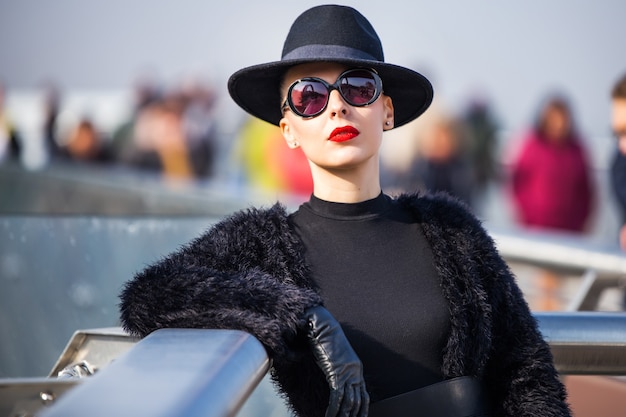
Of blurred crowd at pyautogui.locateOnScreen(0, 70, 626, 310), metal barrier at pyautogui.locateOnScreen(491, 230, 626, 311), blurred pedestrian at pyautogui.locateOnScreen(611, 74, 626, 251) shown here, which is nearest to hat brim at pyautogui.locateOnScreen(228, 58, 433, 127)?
metal barrier at pyautogui.locateOnScreen(491, 230, 626, 311)

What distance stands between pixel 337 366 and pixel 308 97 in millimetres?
706

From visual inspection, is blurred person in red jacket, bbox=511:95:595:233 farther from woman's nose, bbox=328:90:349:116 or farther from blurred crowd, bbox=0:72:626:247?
woman's nose, bbox=328:90:349:116

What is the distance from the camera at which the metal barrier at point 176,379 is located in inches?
51.6

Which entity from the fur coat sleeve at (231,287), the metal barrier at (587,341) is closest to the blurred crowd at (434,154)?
the metal barrier at (587,341)

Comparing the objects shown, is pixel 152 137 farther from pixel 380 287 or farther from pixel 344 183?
pixel 380 287

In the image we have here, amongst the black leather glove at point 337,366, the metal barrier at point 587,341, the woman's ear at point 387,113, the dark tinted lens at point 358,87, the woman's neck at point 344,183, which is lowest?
the metal barrier at point 587,341

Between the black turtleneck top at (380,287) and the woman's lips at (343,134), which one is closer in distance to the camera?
the black turtleneck top at (380,287)

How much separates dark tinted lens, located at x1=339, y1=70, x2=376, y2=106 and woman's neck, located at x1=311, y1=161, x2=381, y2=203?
18cm

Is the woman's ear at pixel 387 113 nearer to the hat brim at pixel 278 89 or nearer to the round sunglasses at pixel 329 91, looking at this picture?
the hat brim at pixel 278 89

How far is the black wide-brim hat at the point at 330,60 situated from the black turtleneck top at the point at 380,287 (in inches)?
12.1

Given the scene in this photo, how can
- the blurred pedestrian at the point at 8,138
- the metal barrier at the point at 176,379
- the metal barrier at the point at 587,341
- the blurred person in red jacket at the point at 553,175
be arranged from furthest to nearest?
the blurred pedestrian at the point at 8,138 → the blurred person in red jacket at the point at 553,175 → the metal barrier at the point at 587,341 → the metal barrier at the point at 176,379

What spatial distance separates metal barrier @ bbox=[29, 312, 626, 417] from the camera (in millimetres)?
1310

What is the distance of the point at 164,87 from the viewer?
16062 mm

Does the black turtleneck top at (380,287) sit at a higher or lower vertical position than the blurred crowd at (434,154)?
higher
